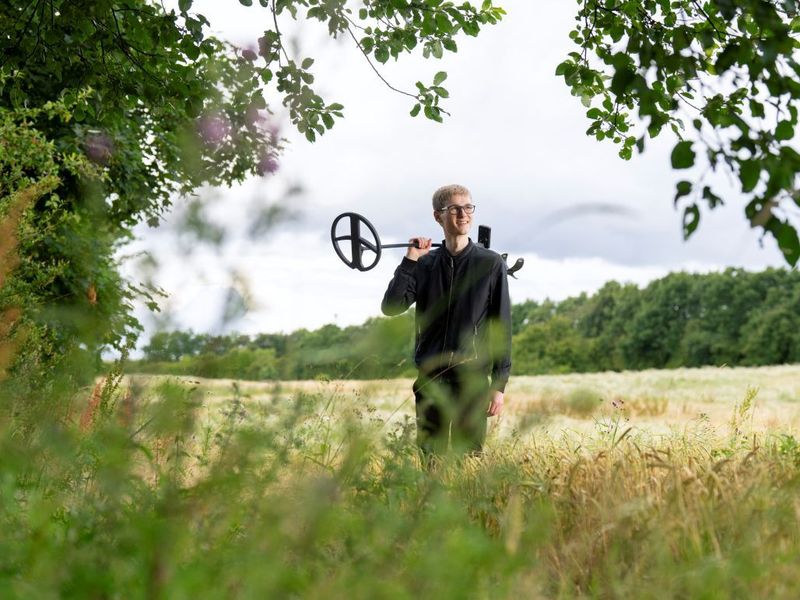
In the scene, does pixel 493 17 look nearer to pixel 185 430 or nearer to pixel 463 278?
pixel 463 278

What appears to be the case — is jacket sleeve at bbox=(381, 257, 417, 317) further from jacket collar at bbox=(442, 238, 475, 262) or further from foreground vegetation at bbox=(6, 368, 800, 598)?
foreground vegetation at bbox=(6, 368, 800, 598)

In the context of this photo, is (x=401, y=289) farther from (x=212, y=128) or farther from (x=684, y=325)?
(x=684, y=325)

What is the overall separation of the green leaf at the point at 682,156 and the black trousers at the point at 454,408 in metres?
1.12

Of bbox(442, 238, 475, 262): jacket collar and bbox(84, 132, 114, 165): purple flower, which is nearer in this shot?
bbox(442, 238, 475, 262): jacket collar

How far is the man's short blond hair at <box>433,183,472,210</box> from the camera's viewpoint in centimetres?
582

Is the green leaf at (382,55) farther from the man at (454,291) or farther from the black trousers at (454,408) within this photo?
the black trousers at (454,408)

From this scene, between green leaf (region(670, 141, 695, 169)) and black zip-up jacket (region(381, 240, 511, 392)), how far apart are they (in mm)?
2115

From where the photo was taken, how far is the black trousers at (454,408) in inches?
104

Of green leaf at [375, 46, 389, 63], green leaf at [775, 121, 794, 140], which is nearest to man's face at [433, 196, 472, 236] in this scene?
green leaf at [375, 46, 389, 63]

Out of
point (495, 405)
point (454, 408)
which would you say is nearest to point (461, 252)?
point (495, 405)

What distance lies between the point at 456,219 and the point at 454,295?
22.8 inches

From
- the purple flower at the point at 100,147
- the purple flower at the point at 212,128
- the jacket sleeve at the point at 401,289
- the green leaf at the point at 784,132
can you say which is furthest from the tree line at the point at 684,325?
the purple flower at the point at 212,128

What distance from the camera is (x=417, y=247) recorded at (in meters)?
6.07

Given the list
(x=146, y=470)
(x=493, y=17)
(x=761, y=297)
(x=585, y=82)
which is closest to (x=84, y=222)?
(x=493, y=17)
